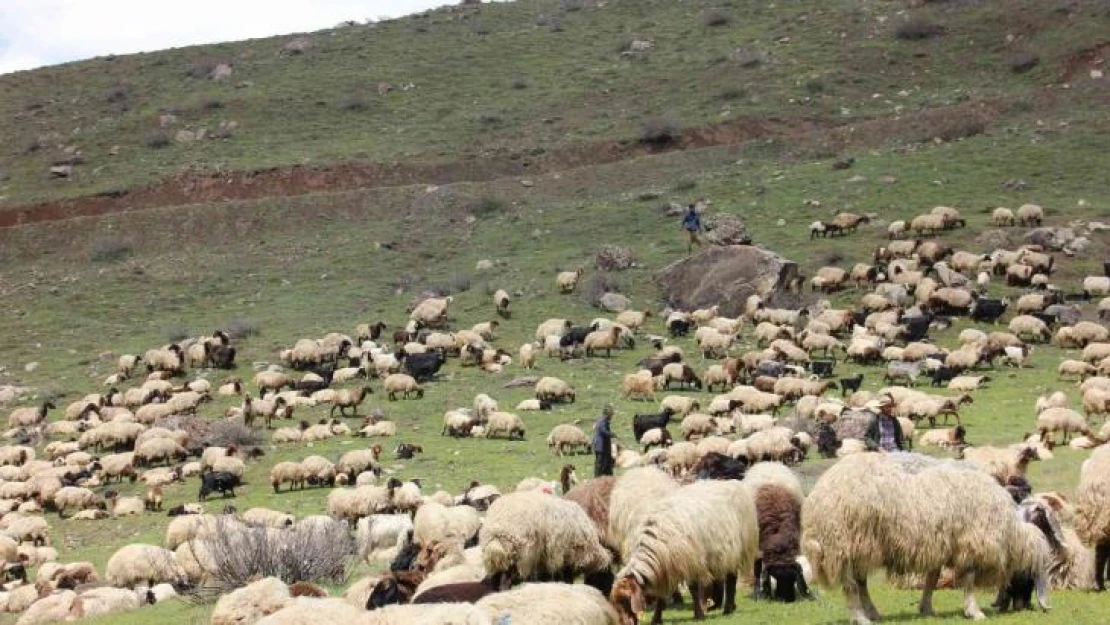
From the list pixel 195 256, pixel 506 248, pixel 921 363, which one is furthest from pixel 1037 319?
pixel 195 256

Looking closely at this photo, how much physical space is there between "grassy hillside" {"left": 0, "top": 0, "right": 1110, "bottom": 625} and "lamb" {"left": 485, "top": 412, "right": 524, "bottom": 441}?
2.15 ft

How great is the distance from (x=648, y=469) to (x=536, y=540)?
7.68 feet

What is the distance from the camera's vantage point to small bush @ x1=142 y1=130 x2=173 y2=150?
71.3 meters

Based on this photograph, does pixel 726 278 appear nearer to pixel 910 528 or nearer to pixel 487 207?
pixel 487 207

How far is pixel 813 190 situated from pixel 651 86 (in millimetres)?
23007

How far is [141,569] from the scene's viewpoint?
19594mm

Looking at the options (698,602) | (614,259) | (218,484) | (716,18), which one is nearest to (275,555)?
(698,602)

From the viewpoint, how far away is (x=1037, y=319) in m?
35.4

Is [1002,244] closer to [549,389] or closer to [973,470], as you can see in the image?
[549,389]

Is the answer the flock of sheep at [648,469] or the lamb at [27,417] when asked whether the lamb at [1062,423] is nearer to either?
the flock of sheep at [648,469]

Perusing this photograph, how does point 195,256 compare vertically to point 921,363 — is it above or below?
above

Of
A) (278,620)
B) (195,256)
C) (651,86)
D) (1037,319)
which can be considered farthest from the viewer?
(651,86)

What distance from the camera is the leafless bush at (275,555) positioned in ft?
54.0

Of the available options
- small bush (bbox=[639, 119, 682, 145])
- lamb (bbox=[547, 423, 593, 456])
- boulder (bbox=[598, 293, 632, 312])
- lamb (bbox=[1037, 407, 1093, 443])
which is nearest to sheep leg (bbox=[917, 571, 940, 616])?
lamb (bbox=[1037, 407, 1093, 443])
